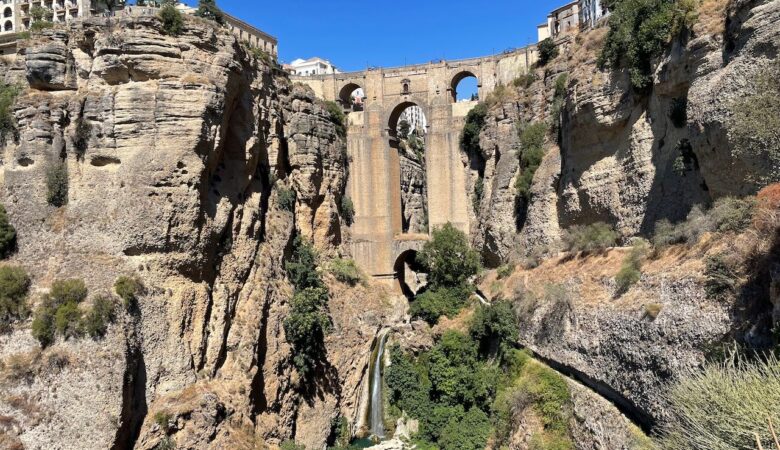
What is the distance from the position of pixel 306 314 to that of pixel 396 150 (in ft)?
40.8

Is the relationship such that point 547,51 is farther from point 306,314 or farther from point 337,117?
point 306,314

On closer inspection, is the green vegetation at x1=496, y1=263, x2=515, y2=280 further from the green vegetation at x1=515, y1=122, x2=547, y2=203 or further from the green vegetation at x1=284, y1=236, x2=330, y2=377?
the green vegetation at x1=284, y1=236, x2=330, y2=377

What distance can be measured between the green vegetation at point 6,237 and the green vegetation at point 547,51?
2367 cm

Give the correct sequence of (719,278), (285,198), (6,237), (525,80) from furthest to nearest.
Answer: (525,80), (285,198), (6,237), (719,278)

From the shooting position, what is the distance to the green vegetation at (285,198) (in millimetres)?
25750

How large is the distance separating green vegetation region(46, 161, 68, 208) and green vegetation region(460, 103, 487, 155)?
18641mm

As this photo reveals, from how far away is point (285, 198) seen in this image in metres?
25.9

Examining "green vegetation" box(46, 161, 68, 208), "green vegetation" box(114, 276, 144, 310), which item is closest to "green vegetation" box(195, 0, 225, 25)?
"green vegetation" box(46, 161, 68, 208)

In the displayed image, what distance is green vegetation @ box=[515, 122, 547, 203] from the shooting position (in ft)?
82.6

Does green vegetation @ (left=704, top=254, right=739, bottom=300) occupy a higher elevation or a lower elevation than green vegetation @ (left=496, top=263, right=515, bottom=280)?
higher

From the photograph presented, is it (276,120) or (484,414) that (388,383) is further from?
(276,120)

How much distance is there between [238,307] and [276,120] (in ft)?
30.3

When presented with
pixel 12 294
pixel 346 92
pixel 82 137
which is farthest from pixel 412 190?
pixel 12 294

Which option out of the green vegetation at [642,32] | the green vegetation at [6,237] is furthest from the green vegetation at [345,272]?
the green vegetation at [642,32]
